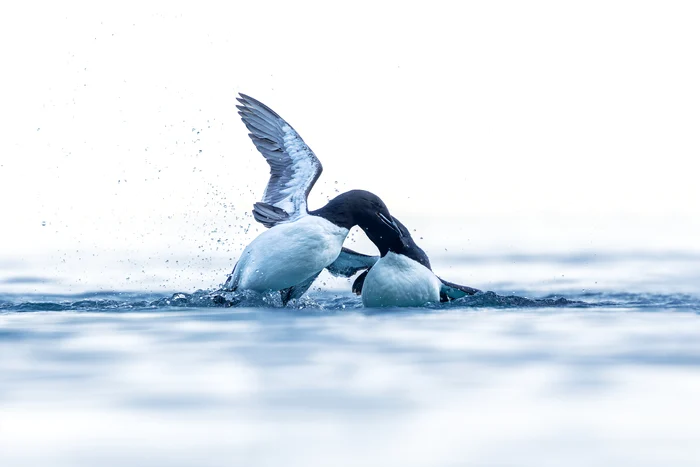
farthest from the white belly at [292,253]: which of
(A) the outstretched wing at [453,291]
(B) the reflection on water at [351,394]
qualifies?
(B) the reflection on water at [351,394]

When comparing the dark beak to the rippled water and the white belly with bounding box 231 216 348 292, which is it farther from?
the rippled water

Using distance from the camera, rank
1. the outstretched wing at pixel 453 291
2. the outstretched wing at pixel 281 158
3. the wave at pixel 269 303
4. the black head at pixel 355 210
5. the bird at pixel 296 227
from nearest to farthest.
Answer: the wave at pixel 269 303 → the bird at pixel 296 227 → the black head at pixel 355 210 → the outstretched wing at pixel 453 291 → the outstretched wing at pixel 281 158

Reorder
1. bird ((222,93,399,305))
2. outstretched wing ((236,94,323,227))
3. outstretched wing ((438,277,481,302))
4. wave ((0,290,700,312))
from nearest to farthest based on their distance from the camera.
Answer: wave ((0,290,700,312)) → bird ((222,93,399,305)) → outstretched wing ((438,277,481,302)) → outstretched wing ((236,94,323,227))

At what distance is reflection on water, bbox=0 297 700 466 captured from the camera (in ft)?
15.5

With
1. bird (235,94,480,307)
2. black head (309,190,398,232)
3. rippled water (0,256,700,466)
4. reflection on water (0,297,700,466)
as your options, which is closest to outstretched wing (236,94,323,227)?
bird (235,94,480,307)

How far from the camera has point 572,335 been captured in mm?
8344

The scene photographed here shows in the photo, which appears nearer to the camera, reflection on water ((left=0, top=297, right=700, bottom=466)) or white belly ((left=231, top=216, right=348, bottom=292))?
reflection on water ((left=0, top=297, right=700, bottom=466))

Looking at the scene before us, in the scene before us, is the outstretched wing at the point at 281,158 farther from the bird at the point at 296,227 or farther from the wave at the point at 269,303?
the wave at the point at 269,303

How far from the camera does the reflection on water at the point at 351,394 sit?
473 centimetres

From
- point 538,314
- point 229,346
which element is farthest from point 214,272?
point 229,346

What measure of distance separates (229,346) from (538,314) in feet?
11.5

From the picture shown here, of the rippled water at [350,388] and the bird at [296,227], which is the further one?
the bird at [296,227]

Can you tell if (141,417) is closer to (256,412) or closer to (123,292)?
(256,412)

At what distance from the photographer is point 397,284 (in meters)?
11.4
